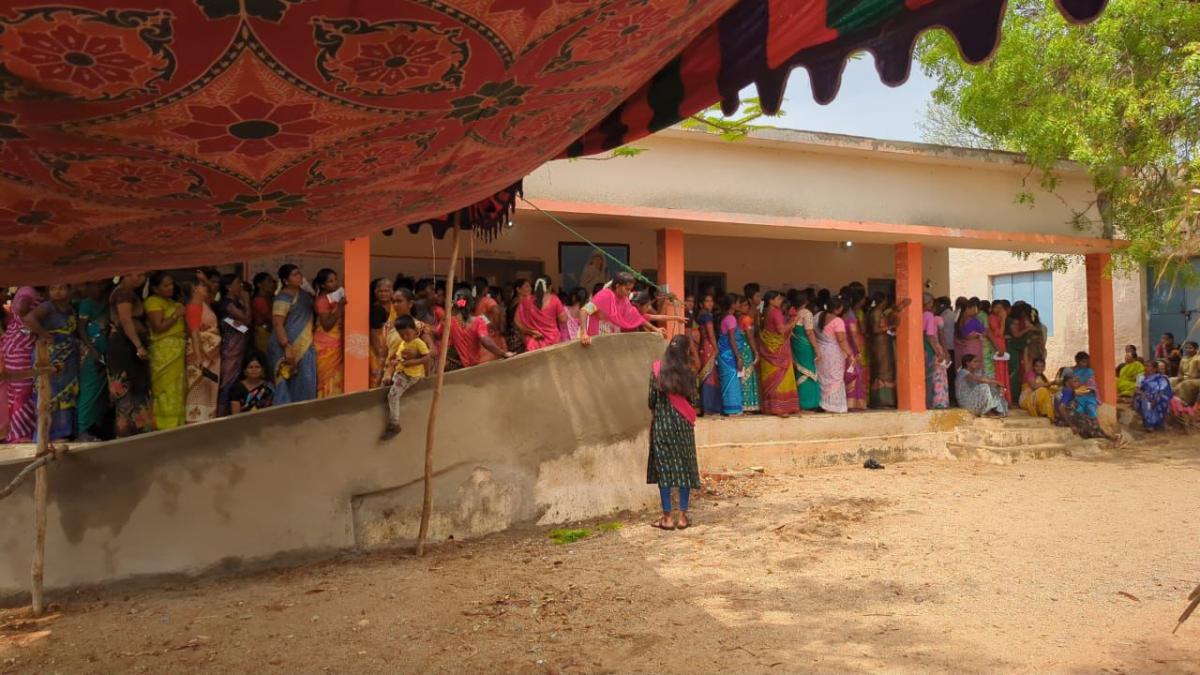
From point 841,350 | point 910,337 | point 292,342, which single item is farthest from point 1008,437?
point 292,342

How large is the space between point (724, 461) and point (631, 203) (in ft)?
9.75

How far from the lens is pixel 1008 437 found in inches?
388

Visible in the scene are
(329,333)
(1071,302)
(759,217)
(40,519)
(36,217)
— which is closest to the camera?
(36,217)

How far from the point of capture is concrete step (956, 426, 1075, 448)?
9828 mm

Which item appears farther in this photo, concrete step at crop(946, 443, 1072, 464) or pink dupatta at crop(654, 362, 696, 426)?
concrete step at crop(946, 443, 1072, 464)

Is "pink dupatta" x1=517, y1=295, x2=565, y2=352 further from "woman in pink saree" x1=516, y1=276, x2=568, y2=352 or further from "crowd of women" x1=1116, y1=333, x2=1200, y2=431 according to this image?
"crowd of women" x1=1116, y1=333, x2=1200, y2=431

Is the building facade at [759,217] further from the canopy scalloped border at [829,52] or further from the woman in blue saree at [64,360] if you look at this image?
the canopy scalloped border at [829,52]

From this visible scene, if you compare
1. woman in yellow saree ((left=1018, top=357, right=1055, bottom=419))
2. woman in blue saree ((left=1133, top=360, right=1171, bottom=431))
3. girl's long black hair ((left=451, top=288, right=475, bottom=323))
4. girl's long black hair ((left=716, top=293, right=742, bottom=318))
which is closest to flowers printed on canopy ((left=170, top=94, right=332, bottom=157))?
girl's long black hair ((left=451, top=288, right=475, bottom=323))

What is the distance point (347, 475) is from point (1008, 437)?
833 centimetres

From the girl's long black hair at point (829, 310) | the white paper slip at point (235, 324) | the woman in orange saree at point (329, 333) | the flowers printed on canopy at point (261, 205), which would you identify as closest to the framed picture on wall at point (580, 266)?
the girl's long black hair at point (829, 310)

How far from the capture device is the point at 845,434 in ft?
30.8

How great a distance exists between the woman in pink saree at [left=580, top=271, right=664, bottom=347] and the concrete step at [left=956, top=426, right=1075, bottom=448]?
17.4 ft

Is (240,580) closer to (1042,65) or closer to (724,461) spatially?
(724,461)

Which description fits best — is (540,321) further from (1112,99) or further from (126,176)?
(1112,99)
